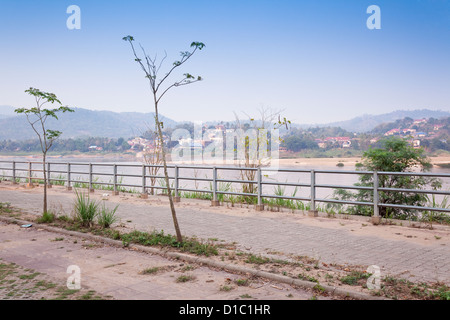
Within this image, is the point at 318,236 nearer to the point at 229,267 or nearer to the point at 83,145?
the point at 229,267

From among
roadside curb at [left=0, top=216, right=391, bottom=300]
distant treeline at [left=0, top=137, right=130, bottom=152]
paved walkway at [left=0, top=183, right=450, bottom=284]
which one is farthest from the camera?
distant treeline at [left=0, top=137, right=130, bottom=152]

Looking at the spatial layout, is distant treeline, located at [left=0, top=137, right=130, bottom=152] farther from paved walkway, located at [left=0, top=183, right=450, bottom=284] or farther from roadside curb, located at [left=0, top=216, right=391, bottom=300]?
roadside curb, located at [left=0, top=216, right=391, bottom=300]

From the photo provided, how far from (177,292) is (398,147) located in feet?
28.9

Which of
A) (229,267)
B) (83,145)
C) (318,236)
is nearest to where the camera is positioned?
(229,267)

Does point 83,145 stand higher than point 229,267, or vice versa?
point 83,145

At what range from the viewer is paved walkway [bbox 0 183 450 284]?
6195 millimetres

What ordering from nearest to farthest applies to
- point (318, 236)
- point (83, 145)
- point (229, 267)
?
1. point (229, 267)
2. point (318, 236)
3. point (83, 145)

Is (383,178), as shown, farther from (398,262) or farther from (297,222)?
(398,262)

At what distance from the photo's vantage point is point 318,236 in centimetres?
810

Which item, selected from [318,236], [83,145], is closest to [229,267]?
[318,236]

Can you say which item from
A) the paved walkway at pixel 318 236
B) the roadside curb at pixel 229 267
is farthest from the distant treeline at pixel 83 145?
the roadside curb at pixel 229 267

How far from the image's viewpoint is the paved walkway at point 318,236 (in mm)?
6195

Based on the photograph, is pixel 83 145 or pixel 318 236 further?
pixel 83 145

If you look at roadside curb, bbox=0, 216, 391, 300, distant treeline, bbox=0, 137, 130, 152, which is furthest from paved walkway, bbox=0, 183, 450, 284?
distant treeline, bbox=0, 137, 130, 152
